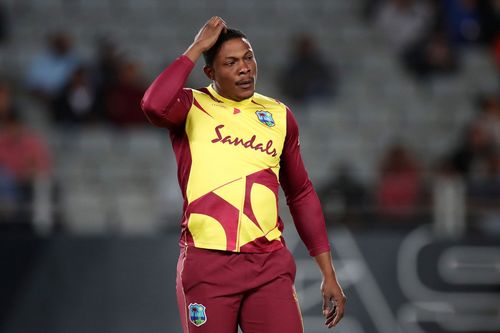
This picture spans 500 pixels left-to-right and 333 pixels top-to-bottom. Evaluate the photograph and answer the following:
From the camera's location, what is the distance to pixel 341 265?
9.40 meters

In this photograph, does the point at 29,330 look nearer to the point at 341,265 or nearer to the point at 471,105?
the point at 341,265

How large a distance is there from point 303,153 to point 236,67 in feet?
22.5

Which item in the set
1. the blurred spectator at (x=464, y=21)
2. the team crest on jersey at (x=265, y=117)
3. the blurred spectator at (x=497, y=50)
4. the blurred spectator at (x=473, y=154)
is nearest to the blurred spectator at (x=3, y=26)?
the blurred spectator at (x=464, y=21)

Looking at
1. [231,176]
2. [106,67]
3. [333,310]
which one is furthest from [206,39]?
[106,67]

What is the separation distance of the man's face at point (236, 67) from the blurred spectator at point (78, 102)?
642 cm

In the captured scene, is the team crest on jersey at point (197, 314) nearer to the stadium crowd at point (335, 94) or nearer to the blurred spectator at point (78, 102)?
the stadium crowd at point (335, 94)

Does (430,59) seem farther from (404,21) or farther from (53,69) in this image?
(53,69)

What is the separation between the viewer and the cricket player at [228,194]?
440 cm

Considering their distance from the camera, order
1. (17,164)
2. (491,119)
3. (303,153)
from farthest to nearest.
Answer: (303,153), (491,119), (17,164)

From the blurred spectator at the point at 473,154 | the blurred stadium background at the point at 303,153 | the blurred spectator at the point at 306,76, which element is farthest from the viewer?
the blurred spectator at the point at 306,76

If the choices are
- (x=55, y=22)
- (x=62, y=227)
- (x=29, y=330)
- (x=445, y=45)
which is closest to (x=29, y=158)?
(x=62, y=227)

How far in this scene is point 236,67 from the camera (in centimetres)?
453

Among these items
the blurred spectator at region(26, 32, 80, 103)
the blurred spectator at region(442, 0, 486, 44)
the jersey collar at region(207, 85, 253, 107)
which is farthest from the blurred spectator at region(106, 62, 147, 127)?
the jersey collar at region(207, 85, 253, 107)

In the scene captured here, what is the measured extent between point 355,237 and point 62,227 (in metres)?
2.51
